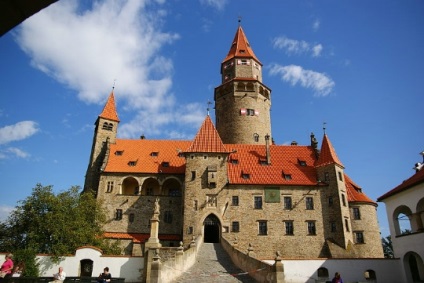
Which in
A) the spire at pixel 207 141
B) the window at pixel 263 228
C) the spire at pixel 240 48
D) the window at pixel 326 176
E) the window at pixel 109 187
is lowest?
the window at pixel 263 228

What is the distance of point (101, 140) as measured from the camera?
137 ft

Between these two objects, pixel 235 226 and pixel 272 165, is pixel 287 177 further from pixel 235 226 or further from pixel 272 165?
pixel 235 226

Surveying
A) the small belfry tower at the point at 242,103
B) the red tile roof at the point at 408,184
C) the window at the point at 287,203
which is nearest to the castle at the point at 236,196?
the window at the point at 287,203

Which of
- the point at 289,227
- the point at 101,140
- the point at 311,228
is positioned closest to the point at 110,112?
the point at 101,140

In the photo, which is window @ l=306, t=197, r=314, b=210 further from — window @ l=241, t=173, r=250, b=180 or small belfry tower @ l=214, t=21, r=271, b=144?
small belfry tower @ l=214, t=21, r=271, b=144

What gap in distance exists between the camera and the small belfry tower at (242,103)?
44.1m

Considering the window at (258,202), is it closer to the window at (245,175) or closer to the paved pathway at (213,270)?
the window at (245,175)

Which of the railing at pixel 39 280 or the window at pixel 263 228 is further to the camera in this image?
the window at pixel 263 228

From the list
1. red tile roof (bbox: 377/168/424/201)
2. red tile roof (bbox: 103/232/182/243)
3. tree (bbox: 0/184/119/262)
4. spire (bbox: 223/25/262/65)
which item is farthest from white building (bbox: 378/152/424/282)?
spire (bbox: 223/25/262/65)

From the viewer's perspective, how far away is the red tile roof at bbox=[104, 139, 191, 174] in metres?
38.0

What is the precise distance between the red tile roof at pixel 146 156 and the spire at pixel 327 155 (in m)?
15.5

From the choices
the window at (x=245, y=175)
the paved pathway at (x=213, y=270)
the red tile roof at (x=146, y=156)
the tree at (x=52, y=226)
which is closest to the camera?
the paved pathway at (x=213, y=270)

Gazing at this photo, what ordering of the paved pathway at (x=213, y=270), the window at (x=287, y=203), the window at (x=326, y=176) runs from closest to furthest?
the paved pathway at (x=213, y=270) < the window at (x=287, y=203) < the window at (x=326, y=176)

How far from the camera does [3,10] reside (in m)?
2.18
